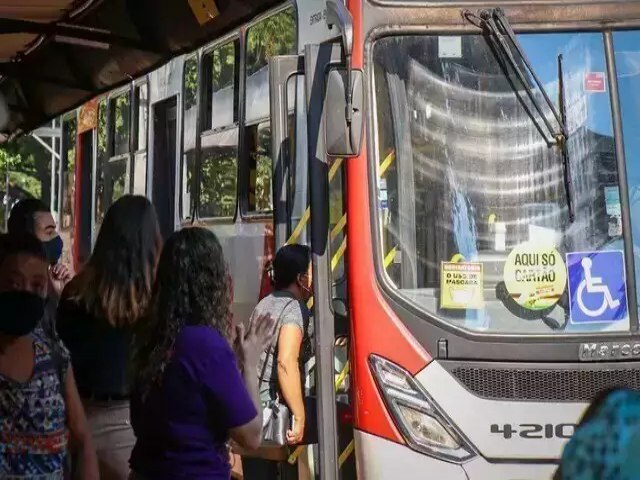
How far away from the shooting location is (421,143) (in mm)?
5246

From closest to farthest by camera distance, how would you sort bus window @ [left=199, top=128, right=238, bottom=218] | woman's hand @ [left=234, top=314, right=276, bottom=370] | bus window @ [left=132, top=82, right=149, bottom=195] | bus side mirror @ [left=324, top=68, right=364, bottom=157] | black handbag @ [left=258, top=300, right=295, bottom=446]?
woman's hand @ [left=234, top=314, right=276, bottom=370] → bus side mirror @ [left=324, top=68, right=364, bottom=157] → black handbag @ [left=258, top=300, right=295, bottom=446] → bus window @ [left=199, top=128, right=238, bottom=218] → bus window @ [left=132, top=82, right=149, bottom=195]

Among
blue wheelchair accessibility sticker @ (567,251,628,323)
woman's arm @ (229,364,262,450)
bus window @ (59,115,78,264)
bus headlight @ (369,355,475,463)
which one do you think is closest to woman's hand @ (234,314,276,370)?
woman's arm @ (229,364,262,450)

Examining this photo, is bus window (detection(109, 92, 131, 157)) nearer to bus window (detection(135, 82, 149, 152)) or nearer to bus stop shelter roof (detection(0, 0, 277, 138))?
bus window (detection(135, 82, 149, 152))

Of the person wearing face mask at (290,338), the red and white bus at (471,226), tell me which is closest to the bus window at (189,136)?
the person wearing face mask at (290,338)

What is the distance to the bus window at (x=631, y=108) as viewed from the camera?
5.16 meters

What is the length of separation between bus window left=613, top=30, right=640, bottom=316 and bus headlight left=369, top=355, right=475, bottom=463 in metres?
1.05

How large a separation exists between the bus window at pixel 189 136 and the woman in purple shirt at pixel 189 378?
16.5 ft

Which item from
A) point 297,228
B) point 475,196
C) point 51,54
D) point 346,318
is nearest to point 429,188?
point 475,196

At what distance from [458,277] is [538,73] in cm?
99

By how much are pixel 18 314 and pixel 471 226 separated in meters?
2.26

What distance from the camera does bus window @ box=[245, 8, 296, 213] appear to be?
7312 mm

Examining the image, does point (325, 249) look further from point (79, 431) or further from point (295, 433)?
point (79, 431)

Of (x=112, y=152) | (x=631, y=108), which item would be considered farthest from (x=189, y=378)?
(x=112, y=152)

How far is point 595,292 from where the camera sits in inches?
201
